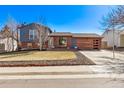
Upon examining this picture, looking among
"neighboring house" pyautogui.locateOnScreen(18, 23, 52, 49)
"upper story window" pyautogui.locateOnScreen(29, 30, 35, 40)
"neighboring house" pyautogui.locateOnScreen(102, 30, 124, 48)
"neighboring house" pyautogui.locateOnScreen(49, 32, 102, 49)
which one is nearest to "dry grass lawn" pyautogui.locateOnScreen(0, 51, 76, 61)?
"neighboring house" pyautogui.locateOnScreen(49, 32, 102, 49)

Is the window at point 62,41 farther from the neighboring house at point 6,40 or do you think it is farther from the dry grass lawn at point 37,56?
the dry grass lawn at point 37,56

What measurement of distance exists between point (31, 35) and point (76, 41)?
8.27 metres

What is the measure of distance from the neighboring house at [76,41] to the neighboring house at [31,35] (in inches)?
95.6

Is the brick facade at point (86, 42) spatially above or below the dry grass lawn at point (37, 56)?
above

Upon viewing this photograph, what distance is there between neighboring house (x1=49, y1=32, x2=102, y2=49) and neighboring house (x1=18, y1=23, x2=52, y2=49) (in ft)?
7.97

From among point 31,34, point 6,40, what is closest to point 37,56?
point 6,40

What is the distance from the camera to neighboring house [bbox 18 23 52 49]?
111ft

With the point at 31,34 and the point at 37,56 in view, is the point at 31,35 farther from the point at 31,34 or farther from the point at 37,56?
the point at 37,56

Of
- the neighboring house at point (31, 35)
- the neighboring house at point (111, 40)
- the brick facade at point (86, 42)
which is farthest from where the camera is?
the neighboring house at point (111, 40)

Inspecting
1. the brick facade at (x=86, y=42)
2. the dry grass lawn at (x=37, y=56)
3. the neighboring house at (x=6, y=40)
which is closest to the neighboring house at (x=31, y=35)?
the neighboring house at (x=6, y=40)

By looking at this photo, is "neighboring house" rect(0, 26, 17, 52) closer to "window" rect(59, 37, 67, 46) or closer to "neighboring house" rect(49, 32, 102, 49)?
"neighboring house" rect(49, 32, 102, 49)

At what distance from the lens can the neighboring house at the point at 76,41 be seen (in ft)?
103

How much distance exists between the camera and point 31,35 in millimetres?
35750
